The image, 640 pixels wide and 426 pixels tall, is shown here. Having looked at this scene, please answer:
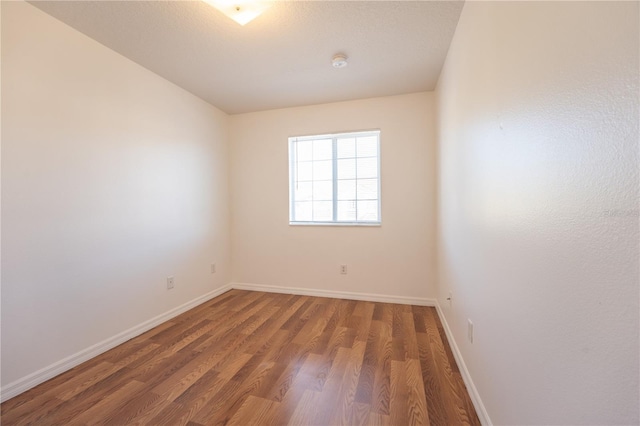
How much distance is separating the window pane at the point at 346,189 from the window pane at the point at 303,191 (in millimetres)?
384

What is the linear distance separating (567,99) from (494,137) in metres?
0.50

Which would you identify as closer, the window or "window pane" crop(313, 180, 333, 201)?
the window

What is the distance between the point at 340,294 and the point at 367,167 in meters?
1.58

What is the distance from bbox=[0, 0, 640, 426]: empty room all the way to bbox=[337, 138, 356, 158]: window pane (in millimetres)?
27

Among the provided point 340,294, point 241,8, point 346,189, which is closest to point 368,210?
point 346,189

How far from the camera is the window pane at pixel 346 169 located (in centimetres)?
309

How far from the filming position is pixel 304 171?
327cm

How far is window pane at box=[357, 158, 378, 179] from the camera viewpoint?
301cm

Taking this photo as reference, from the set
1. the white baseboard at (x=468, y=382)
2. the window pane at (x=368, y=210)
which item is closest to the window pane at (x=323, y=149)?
the window pane at (x=368, y=210)

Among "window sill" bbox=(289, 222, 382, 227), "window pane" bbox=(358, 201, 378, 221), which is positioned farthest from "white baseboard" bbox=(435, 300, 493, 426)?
"window pane" bbox=(358, 201, 378, 221)

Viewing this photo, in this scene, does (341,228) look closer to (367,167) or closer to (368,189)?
(368,189)

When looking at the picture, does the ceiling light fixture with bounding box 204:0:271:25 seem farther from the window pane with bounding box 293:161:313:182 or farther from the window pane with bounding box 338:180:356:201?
the window pane with bounding box 338:180:356:201

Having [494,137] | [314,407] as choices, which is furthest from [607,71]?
[314,407]

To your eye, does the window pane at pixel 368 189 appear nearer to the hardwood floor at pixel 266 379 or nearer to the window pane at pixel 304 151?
the window pane at pixel 304 151
